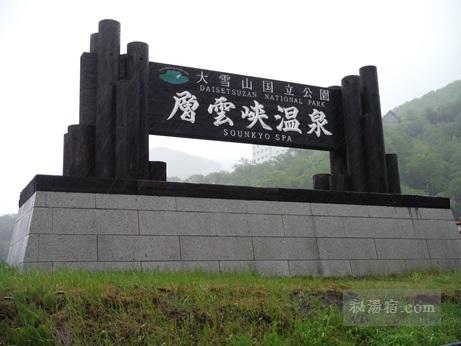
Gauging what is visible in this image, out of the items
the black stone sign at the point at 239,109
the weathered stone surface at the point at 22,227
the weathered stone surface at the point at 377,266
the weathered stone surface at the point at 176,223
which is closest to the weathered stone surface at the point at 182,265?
the weathered stone surface at the point at 176,223

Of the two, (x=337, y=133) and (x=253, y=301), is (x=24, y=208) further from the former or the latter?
(x=337, y=133)

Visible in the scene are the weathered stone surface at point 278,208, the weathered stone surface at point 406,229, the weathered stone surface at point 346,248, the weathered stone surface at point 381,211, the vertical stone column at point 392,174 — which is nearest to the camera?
the weathered stone surface at point 278,208

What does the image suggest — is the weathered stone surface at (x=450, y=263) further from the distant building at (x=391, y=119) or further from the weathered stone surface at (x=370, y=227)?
the distant building at (x=391, y=119)

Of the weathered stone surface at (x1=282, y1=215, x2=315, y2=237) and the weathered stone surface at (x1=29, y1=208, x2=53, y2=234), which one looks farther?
the weathered stone surface at (x1=282, y1=215, x2=315, y2=237)

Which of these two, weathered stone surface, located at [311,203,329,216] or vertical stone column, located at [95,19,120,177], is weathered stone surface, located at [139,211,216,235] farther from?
weathered stone surface, located at [311,203,329,216]

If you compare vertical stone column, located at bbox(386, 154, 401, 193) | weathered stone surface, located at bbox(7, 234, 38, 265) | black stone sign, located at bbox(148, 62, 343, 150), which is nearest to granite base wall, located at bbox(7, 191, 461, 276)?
weathered stone surface, located at bbox(7, 234, 38, 265)

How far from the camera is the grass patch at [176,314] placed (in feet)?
14.6

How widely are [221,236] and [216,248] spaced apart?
0.75ft

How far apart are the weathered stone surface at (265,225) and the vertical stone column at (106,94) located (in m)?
2.46

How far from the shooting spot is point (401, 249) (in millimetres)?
9586

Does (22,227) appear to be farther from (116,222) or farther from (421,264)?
(421,264)

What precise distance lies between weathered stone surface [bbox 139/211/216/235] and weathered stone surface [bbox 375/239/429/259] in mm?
3337

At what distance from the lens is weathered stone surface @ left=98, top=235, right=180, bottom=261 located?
725 centimetres

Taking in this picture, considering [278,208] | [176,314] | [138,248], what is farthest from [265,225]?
[176,314]
